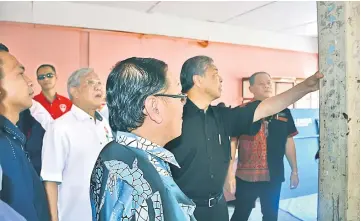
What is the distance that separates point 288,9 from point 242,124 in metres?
0.48

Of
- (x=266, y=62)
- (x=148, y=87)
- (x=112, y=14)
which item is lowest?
(x=148, y=87)

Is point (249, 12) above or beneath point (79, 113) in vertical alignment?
above

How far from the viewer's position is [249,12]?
1.17 metres

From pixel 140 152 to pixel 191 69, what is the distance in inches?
18.9

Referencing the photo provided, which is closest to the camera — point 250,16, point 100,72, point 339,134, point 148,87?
point 148,87

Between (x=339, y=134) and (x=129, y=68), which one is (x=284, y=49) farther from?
(x=129, y=68)

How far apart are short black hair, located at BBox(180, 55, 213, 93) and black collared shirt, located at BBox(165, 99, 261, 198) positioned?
0.18ft

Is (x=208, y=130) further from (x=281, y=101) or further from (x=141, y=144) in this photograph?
(x=141, y=144)

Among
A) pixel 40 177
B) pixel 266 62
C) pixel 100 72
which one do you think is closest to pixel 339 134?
pixel 266 62

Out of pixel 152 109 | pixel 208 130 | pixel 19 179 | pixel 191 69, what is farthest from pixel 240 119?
pixel 19 179

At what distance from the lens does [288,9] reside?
1191 mm

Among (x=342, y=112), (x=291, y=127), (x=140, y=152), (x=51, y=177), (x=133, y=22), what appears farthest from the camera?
(x=291, y=127)

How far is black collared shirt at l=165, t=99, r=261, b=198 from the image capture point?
99 centimetres

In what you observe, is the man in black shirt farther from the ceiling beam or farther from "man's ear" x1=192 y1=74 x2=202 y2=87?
the ceiling beam
